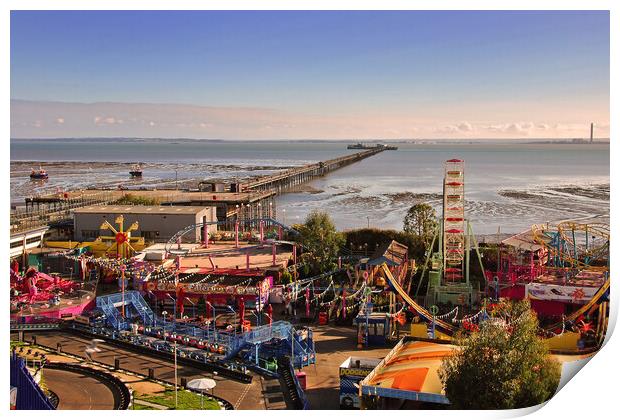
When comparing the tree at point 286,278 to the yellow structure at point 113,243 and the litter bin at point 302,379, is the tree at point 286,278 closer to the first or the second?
the yellow structure at point 113,243

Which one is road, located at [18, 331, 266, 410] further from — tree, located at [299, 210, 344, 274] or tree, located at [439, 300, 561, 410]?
tree, located at [299, 210, 344, 274]

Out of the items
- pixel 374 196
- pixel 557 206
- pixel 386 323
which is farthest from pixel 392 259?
pixel 374 196

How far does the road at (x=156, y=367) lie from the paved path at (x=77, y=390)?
1294 millimetres

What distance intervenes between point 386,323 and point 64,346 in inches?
347

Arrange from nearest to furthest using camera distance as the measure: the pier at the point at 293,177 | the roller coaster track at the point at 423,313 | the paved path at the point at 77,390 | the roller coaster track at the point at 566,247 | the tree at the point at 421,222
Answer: the paved path at the point at 77,390 < the roller coaster track at the point at 423,313 < the roller coaster track at the point at 566,247 < the tree at the point at 421,222 < the pier at the point at 293,177

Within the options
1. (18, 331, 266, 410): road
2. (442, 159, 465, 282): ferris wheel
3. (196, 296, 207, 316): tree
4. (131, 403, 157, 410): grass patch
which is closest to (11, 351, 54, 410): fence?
(131, 403, 157, 410): grass patch

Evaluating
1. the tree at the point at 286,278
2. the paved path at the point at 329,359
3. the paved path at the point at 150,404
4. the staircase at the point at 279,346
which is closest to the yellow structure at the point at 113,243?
the tree at the point at 286,278

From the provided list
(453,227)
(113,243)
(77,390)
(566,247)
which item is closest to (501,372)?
(77,390)

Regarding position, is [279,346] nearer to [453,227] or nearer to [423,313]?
[423,313]

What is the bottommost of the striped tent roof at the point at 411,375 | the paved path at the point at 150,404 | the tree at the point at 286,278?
the paved path at the point at 150,404

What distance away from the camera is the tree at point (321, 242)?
25702 mm

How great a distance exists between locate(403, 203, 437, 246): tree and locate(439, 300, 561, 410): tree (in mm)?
17590

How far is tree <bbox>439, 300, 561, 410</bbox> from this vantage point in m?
11.7

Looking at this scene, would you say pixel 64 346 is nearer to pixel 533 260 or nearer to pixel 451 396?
pixel 451 396
